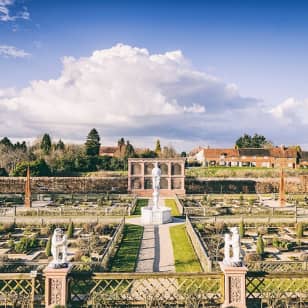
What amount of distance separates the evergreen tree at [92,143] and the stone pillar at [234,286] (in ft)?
187

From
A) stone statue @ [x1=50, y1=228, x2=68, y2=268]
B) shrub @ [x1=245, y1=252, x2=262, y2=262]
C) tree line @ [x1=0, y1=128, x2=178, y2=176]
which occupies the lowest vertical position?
shrub @ [x1=245, y1=252, x2=262, y2=262]

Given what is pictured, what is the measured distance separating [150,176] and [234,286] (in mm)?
34243

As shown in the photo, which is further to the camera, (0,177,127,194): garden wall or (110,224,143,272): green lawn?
(0,177,127,194): garden wall

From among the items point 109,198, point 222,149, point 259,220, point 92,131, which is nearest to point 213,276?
point 259,220

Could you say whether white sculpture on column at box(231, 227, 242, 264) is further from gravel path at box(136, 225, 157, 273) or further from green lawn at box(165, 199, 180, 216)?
green lawn at box(165, 199, 180, 216)

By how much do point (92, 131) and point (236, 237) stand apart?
61.7 metres

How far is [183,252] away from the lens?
55.5 feet

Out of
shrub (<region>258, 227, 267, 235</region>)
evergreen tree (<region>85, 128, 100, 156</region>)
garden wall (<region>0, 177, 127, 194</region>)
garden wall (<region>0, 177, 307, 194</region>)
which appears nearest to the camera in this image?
shrub (<region>258, 227, 267, 235</region>)

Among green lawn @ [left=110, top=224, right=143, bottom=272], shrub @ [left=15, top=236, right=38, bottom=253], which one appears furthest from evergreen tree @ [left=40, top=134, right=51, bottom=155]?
shrub @ [left=15, top=236, right=38, bottom=253]

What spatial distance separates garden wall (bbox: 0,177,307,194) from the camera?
151 ft

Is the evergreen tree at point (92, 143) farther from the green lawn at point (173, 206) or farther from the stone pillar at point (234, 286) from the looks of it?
the stone pillar at point (234, 286)

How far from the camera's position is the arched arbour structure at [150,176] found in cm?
4306

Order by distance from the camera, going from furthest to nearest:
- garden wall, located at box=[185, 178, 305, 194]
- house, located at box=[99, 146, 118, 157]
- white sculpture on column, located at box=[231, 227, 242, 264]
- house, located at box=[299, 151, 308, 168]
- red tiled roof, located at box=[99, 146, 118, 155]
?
red tiled roof, located at box=[99, 146, 118, 155] → house, located at box=[99, 146, 118, 157] → house, located at box=[299, 151, 308, 168] → garden wall, located at box=[185, 178, 305, 194] → white sculpture on column, located at box=[231, 227, 242, 264]

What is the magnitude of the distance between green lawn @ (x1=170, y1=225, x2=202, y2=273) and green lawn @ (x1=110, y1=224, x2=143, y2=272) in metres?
1.82
